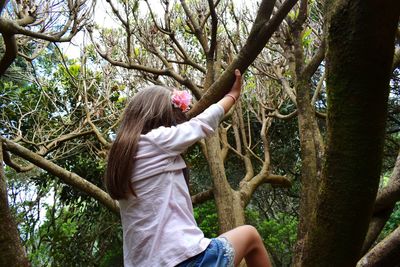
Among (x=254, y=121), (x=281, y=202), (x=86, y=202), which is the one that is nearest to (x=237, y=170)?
(x=254, y=121)

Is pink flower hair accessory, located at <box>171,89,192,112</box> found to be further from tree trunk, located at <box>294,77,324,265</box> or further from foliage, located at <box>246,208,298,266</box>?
foliage, located at <box>246,208,298,266</box>

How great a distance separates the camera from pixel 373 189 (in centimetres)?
88

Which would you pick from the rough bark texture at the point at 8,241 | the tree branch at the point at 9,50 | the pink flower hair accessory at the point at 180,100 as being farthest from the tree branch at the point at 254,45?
the tree branch at the point at 9,50

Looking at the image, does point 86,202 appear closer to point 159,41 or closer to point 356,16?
point 159,41

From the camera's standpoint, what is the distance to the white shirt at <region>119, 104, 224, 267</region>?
142 cm

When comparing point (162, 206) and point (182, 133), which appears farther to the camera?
point (182, 133)

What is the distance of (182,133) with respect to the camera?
1.60 metres

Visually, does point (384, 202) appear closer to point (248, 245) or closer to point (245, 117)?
point (248, 245)

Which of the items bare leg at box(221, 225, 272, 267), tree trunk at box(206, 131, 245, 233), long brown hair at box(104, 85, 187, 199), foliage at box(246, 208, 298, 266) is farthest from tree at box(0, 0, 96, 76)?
foliage at box(246, 208, 298, 266)

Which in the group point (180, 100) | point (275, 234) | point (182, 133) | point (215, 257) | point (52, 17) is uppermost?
point (52, 17)

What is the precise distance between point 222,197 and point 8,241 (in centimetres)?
253

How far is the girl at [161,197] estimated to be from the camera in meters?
1.42

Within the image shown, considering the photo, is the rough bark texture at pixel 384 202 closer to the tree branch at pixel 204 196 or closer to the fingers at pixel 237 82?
the fingers at pixel 237 82

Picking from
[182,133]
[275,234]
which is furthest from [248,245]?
[275,234]
